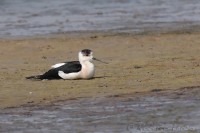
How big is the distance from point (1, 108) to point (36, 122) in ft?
3.95

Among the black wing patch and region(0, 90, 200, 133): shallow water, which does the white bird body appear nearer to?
the black wing patch

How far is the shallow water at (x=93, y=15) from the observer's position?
2366 centimetres

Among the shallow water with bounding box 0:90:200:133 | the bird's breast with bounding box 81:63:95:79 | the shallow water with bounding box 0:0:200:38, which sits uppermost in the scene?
the shallow water with bounding box 0:0:200:38

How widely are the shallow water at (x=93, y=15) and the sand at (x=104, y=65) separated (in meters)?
1.58

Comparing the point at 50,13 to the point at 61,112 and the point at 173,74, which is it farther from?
the point at 61,112

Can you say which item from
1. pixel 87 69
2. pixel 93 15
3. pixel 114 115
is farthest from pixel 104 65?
pixel 93 15

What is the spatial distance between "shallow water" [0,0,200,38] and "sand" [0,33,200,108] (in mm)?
1580

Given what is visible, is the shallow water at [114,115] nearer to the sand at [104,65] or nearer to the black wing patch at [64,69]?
the sand at [104,65]

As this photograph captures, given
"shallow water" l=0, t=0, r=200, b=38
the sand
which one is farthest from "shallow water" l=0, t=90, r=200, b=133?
"shallow water" l=0, t=0, r=200, b=38

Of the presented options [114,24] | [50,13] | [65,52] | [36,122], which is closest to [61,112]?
[36,122]

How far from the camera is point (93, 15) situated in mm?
26547

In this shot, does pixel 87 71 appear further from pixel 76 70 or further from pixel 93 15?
pixel 93 15

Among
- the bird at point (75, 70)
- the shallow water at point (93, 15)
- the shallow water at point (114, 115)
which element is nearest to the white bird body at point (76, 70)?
the bird at point (75, 70)

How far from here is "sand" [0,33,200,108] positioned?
1416cm
